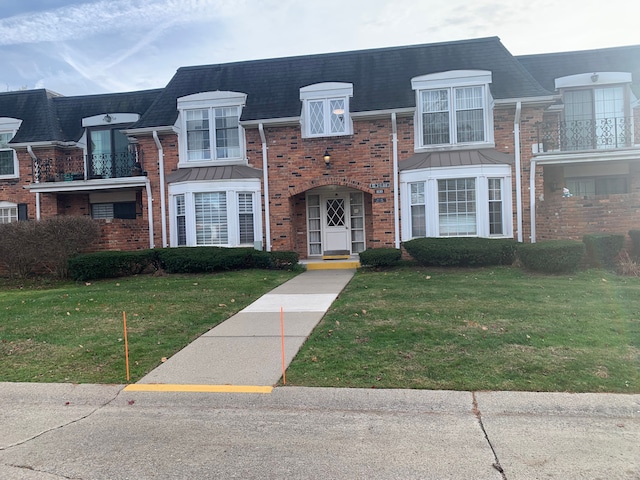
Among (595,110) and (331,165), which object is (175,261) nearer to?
(331,165)

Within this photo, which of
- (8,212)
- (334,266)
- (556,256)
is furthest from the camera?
(8,212)

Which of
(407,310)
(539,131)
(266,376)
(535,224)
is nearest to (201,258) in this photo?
(407,310)

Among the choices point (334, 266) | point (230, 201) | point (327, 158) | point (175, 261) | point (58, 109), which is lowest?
point (334, 266)

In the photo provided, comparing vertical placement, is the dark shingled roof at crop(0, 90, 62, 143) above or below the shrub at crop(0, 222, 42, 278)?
above

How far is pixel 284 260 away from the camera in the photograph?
14.8 metres

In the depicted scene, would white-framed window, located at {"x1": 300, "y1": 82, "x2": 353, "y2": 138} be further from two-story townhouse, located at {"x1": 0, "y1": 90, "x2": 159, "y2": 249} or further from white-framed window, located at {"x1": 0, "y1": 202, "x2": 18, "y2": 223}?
white-framed window, located at {"x1": 0, "y1": 202, "x2": 18, "y2": 223}

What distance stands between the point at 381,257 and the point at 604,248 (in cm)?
556

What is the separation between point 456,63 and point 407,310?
10.5 m

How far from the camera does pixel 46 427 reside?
451 cm

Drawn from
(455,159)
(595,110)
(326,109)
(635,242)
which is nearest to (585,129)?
(595,110)

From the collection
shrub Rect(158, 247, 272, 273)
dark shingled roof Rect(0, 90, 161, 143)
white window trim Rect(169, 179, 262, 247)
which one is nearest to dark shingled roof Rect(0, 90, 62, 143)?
dark shingled roof Rect(0, 90, 161, 143)

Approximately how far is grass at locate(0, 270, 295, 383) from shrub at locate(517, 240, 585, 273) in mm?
6272

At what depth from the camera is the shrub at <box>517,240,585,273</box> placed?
11.3 metres

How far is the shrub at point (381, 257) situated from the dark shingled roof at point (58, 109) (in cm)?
1135
